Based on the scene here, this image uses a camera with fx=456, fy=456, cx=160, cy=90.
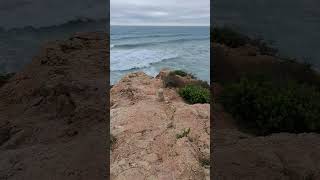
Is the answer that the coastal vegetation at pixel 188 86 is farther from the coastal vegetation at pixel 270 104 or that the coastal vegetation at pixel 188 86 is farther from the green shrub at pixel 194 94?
the coastal vegetation at pixel 270 104

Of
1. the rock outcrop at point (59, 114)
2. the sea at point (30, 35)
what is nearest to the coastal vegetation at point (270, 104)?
the rock outcrop at point (59, 114)

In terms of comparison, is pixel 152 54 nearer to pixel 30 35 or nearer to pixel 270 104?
pixel 30 35

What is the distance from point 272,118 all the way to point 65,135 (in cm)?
333

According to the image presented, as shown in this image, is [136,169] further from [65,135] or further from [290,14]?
[290,14]

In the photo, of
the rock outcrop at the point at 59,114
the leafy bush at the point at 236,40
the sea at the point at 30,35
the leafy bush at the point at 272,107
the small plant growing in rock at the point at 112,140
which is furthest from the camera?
the sea at the point at 30,35

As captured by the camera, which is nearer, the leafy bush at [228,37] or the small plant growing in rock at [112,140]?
the small plant growing in rock at [112,140]

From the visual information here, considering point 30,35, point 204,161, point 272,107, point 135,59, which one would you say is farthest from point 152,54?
point 204,161

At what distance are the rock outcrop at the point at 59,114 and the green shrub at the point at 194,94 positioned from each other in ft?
4.85

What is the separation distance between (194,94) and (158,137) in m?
2.36

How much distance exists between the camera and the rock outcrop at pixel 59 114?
5.61 meters

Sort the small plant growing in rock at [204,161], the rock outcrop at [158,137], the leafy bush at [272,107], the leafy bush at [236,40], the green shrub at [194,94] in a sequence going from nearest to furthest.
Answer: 1. the rock outcrop at [158,137]
2. the small plant growing in rock at [204,161]
3. the leafy bush at [272,107]
4. the green shrub at [194,94]
5. the leafy bush at [236,40]

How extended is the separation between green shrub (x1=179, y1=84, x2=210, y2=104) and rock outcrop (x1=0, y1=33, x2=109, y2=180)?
1479mm

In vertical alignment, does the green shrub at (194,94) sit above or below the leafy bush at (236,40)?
below

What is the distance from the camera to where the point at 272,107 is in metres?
7.52
